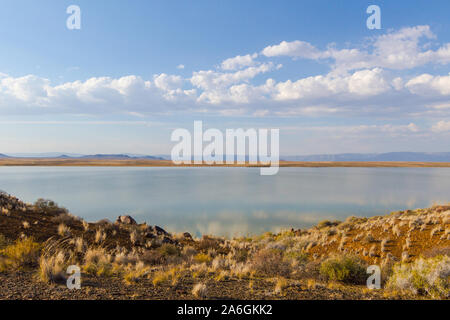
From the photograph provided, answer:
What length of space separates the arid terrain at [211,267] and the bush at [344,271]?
0.03 metres

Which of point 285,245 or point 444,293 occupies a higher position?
point 444,293

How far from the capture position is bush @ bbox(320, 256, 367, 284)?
6.99 m

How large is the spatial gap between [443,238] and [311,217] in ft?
45.0

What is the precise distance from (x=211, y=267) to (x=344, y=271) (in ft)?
12.0

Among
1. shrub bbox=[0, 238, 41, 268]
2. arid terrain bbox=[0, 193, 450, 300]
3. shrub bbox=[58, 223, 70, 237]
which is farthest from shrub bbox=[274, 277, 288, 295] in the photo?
shrub bbox=[58, 223, 70, 237]

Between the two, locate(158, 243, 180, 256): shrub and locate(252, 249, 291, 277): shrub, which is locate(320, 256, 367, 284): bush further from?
locate(158, 243, 180, 256): shrub

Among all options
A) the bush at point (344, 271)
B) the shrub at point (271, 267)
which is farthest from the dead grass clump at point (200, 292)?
the bush at point (344, 271)

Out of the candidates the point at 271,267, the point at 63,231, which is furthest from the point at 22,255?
the point at 271,267

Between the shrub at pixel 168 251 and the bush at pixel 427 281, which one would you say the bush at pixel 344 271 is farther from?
the shrub at pixel 168 251

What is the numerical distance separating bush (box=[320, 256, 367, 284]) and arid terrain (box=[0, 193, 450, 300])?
0.03 m
